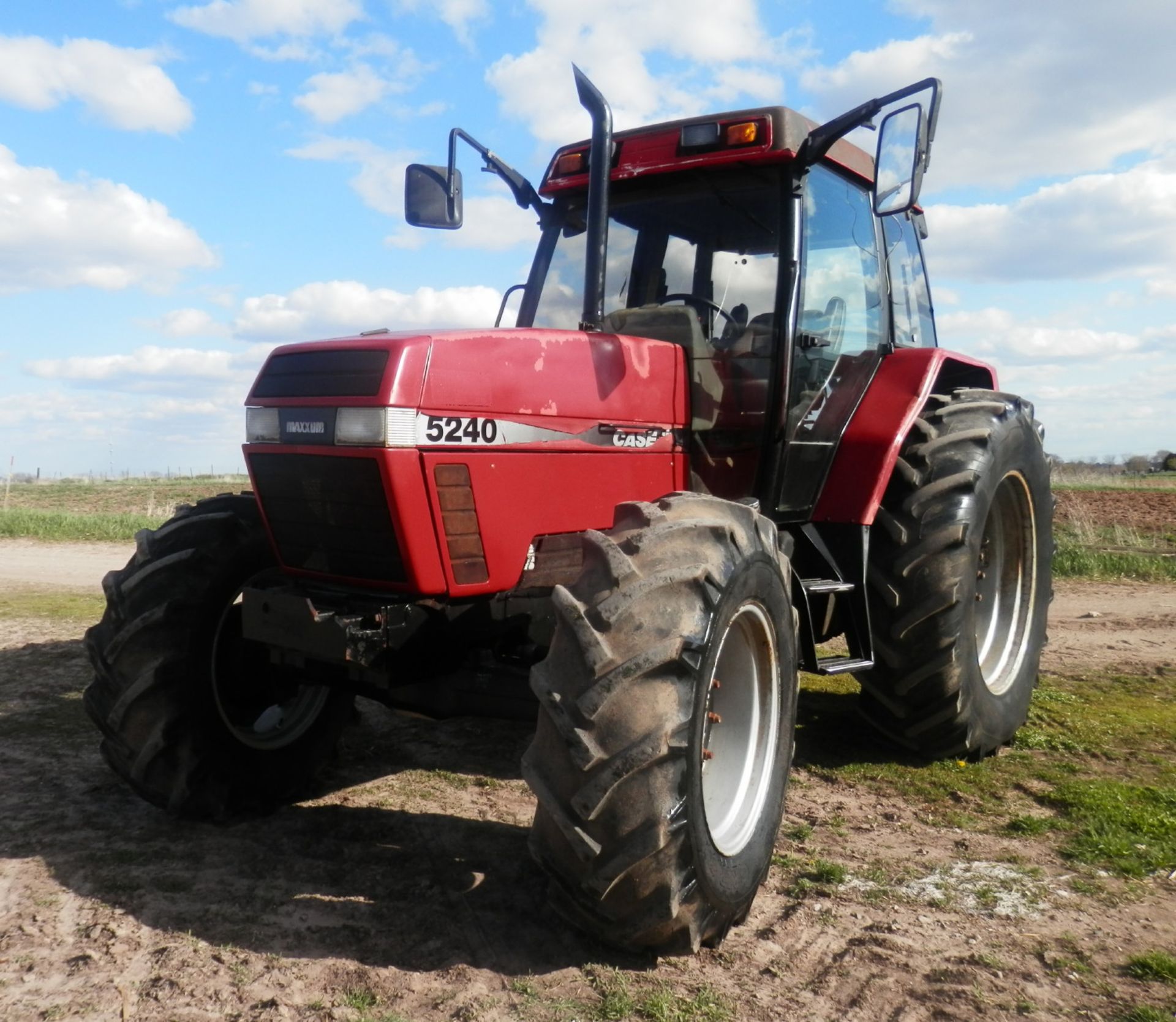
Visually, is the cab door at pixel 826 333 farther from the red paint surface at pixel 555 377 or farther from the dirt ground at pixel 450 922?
the dirt ground at pixel 450 922

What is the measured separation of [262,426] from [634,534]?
52.6 inches

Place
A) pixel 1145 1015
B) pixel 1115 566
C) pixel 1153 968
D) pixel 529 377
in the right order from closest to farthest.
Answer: pixel 1145 1015, pixel 1153 968, pixel 529 377, pixel 1115 566

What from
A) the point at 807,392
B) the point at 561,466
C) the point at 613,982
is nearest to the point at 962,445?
the point at 807,392

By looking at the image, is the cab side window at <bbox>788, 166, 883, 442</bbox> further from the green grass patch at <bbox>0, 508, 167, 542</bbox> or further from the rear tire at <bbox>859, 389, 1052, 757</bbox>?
the green grass patch at <bbox>0, 508, 167, 542</bbox>

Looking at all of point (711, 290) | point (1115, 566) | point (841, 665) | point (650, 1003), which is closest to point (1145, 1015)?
point (650, 1003)

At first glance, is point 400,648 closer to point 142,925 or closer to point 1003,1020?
point 142,925

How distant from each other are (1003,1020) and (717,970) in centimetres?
69

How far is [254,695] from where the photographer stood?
413cm

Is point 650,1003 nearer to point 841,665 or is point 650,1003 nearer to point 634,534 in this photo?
point 634,534

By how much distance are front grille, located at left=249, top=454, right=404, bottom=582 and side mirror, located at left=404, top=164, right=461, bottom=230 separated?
4.86ft

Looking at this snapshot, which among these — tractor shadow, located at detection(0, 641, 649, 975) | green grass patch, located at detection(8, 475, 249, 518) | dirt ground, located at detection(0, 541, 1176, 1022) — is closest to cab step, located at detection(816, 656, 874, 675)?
dirt ground, located at detection(0, 541, 1176, 1022)

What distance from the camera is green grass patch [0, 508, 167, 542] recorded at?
51.5 ft

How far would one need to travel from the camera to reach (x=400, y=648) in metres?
3.36

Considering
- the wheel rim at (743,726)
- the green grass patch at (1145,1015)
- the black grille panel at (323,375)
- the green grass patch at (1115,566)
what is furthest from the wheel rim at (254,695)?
the green grass patch at (1115,566)
